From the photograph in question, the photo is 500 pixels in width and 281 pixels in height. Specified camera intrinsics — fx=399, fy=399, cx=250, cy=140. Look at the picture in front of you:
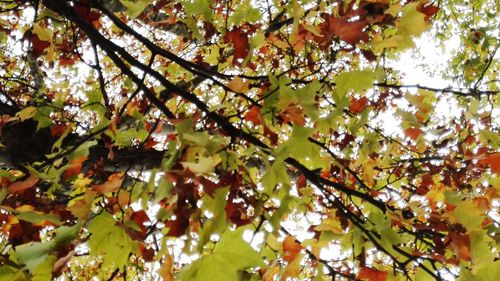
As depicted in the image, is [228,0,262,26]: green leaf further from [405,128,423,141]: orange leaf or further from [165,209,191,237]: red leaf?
[405,128,423,141]: orange leaf

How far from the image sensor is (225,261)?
1.31m

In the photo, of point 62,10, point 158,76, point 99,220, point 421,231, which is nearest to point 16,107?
point 62,10

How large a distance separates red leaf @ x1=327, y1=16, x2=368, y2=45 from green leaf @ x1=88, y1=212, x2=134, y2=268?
1.13 meters

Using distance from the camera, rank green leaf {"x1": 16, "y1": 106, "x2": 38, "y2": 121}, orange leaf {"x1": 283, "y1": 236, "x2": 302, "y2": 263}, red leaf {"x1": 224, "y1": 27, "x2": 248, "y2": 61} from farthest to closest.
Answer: green leaf {"x1": 16, "y1": 106, "x2": 38, "y2": 121} → red leaf {"x1": 224, "y1": 27, "x2": 248, "y2": 61} → orange leaf {"x1": 283, "y1": 236, "x2": 302, "y2": 263}

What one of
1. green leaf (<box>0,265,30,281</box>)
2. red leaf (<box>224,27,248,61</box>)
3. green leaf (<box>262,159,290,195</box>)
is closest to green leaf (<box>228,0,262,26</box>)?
red leaf (<box>224,27,248,61</box>)

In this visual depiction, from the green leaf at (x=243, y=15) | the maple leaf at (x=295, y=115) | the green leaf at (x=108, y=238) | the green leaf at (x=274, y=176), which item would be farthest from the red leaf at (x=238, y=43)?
the green leaf at (x=108, y=238)

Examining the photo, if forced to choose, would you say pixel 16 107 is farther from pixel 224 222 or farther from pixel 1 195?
pixel 224 222

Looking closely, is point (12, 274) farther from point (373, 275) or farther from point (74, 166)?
point (373, 275)

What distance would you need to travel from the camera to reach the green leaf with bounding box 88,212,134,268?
55.7 inches

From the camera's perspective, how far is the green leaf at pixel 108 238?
55.7 inches

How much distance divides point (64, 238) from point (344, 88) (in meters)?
1.21

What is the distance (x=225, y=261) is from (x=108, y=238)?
455 mm

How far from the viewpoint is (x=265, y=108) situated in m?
1.77

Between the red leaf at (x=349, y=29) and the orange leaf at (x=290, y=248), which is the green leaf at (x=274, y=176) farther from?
the red leaf at (x=349, y=29)
